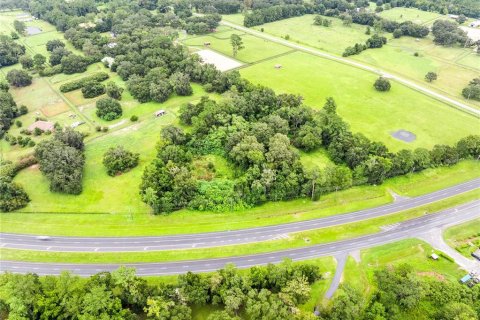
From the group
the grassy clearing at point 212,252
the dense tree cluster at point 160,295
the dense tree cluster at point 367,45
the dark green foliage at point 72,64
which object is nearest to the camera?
the dense tree cluster at point 160,295

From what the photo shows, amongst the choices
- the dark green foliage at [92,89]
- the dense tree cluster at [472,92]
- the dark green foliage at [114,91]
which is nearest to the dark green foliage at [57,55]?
the dark green foliage at [92,89]

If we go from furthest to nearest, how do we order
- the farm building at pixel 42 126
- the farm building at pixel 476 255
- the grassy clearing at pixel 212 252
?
the farm building at pixel 42 126 < the grassy clearing at pixel 212 252 < the farm building at pixel 476 255

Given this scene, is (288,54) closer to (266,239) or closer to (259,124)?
(259,124)

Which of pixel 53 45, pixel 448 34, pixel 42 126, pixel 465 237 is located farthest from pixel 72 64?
pixel 448 34

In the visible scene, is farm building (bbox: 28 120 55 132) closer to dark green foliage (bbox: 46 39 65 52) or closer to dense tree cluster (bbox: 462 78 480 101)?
dark green foliage (bbox: 46 39 65 52)

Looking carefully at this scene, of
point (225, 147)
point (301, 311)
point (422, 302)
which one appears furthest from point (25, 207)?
point (422, 302)

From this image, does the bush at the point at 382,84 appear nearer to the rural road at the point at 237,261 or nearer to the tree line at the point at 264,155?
the tree line at the point at 264,155
